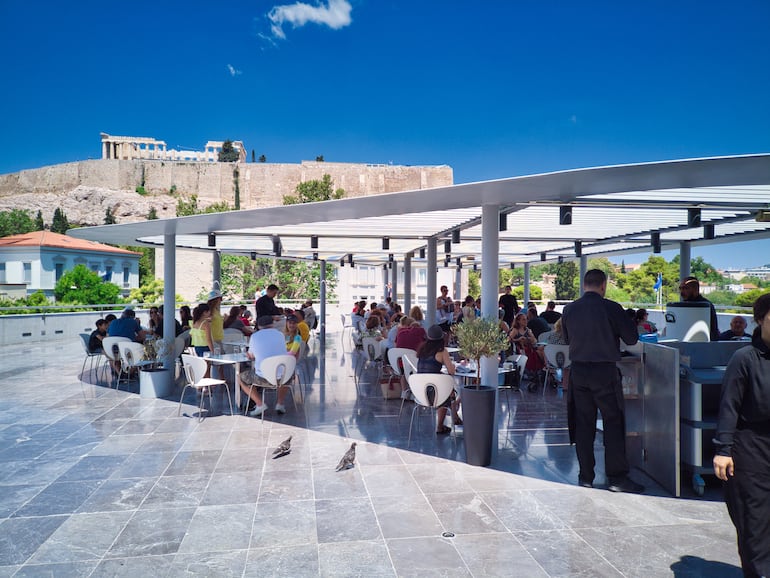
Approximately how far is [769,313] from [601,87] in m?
87.7

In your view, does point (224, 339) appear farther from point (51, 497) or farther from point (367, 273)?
point (367, 273)

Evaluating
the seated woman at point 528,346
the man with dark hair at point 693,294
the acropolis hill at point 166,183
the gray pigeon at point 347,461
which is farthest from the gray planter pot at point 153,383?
the acropolis hill at point 166,183

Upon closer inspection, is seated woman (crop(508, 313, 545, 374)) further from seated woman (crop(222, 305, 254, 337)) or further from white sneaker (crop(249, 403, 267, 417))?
seated woman (crop(222, 305, 254, 337))

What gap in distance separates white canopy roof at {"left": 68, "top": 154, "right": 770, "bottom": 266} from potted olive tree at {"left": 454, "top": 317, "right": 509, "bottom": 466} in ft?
3.79

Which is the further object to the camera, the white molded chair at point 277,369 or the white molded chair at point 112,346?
the white molded chair at point 112,346

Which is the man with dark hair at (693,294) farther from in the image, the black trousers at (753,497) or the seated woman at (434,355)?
the black trousers at (753,497)

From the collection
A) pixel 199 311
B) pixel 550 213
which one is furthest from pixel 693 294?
pixel 199 311

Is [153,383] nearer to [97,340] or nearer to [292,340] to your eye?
[292,340]

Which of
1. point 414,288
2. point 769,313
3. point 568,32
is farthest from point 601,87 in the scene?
point 769,313

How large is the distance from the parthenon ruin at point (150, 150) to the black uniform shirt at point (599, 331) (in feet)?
249

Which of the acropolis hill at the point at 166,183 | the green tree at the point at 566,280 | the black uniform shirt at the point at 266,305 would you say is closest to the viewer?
the black uniform shirt at the point at 266,305

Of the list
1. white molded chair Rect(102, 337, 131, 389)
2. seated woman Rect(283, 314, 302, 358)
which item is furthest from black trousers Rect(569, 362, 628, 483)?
white molded chair Rect(102, 337, 131, 389)

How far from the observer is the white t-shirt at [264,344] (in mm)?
6133

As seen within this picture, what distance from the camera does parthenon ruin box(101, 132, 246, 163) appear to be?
259 feet
